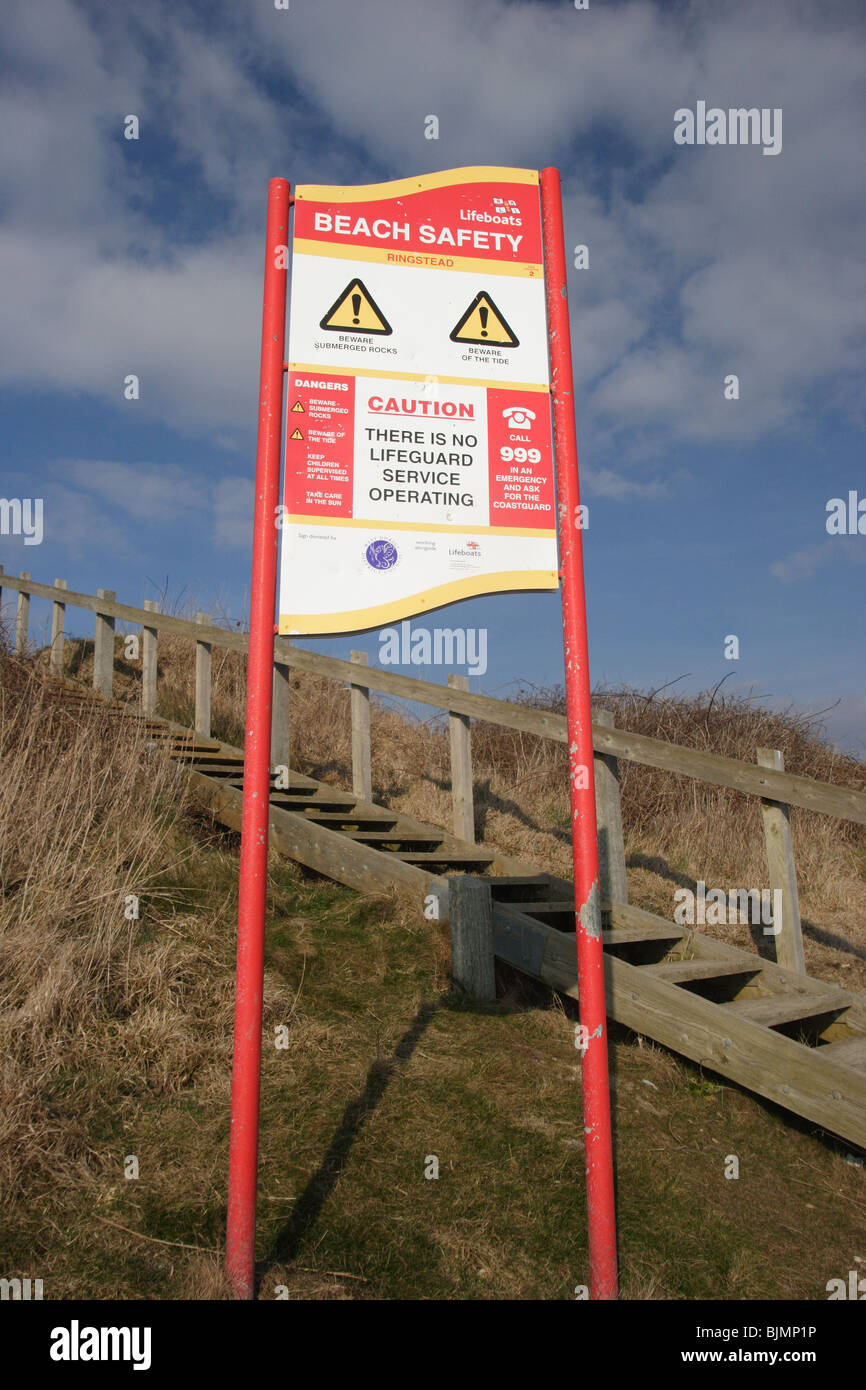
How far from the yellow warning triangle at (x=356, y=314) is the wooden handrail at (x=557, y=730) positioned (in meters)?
1.82

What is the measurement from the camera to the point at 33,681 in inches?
291

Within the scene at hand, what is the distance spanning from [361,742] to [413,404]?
506 centimetres

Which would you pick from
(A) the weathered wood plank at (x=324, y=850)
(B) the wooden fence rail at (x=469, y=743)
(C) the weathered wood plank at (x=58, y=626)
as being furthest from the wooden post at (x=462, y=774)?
(C) the weathered wood plank at (x=58, y=626)

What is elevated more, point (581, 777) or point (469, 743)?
point (469, 743)

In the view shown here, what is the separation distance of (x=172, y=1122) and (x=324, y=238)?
3400 mm

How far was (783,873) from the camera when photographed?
5.08 metres

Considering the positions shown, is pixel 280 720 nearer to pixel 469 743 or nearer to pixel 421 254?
pixel 469 743

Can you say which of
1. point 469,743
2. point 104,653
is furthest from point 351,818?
point 104,653

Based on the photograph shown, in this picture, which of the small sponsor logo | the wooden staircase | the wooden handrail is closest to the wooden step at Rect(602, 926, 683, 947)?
the wooden staircase

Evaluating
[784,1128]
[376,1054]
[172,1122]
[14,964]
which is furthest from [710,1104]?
[14,964]

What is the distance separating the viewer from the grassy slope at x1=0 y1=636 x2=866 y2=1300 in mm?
→ 2930

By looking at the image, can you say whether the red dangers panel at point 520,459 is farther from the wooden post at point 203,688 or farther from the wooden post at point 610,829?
the wooden post at point 203,688

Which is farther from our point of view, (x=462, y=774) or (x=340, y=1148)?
(x=462, y=774)
